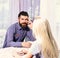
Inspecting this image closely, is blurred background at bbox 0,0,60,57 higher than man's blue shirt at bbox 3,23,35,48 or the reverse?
higher

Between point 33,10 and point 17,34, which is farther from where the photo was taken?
point 33,10

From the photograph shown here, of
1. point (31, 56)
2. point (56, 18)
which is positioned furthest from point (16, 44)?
point (56, 18)

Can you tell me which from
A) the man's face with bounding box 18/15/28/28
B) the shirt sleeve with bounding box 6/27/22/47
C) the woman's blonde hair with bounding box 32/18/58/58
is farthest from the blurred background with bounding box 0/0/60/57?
the woman's blonde hair with bounding box 32/18/58/58

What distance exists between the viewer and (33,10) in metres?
3.72

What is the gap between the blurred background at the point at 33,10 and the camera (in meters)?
3.68

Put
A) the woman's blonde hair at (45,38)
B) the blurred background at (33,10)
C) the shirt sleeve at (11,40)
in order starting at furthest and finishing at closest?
the blurred background at (33,10) < the shirt sleeve at (11,40) < the woman's blonde hair at (45,38)

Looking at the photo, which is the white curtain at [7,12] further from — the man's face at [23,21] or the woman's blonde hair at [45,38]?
the woman's blonde hair at [45,38]

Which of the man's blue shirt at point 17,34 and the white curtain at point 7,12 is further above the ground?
the white curtain at point 7,12

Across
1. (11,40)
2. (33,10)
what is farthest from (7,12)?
(11,40)

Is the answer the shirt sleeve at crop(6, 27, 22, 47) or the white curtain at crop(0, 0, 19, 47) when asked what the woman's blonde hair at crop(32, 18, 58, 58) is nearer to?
the shirt sleeve at crop(6, 27, 22, 47)

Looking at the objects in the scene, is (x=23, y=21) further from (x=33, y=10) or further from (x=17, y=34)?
(x=33, y=10)

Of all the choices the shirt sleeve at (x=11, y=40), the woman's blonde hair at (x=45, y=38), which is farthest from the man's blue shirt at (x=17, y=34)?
the woman's blonde hair at (x=45, y=38)

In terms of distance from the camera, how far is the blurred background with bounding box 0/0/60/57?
368 centimetres

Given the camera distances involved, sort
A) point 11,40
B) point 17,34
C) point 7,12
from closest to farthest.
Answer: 1. point 11,40
2. point 17,34
3. point 7,12
